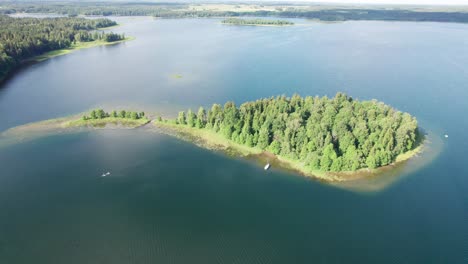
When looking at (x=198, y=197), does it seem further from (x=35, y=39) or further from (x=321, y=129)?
(x=35, y=39)

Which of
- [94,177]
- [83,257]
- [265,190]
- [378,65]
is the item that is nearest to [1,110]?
[94,177]

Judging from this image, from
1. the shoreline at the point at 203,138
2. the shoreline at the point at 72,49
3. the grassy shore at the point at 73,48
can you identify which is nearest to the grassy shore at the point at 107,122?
the shoreline at the point at 203,138

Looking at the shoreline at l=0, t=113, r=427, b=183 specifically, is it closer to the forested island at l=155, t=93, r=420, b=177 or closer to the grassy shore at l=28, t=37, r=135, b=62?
the forested island at l=155, t=93, r=420, b=177

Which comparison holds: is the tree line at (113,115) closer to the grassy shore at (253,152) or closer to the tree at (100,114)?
the tree at (100,114)

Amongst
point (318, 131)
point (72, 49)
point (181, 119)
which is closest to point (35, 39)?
point (72, 49)

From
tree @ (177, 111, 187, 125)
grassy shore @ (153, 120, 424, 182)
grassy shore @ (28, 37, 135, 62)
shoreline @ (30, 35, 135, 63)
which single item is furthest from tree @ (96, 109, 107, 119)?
grassy shore @ (28, 37, 135, 62)

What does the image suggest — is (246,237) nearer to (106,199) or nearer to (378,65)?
(106,199)

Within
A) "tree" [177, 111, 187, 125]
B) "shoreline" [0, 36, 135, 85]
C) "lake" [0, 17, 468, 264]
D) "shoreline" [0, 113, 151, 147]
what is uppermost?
"shoreline" [0, 36, 135, 85]
